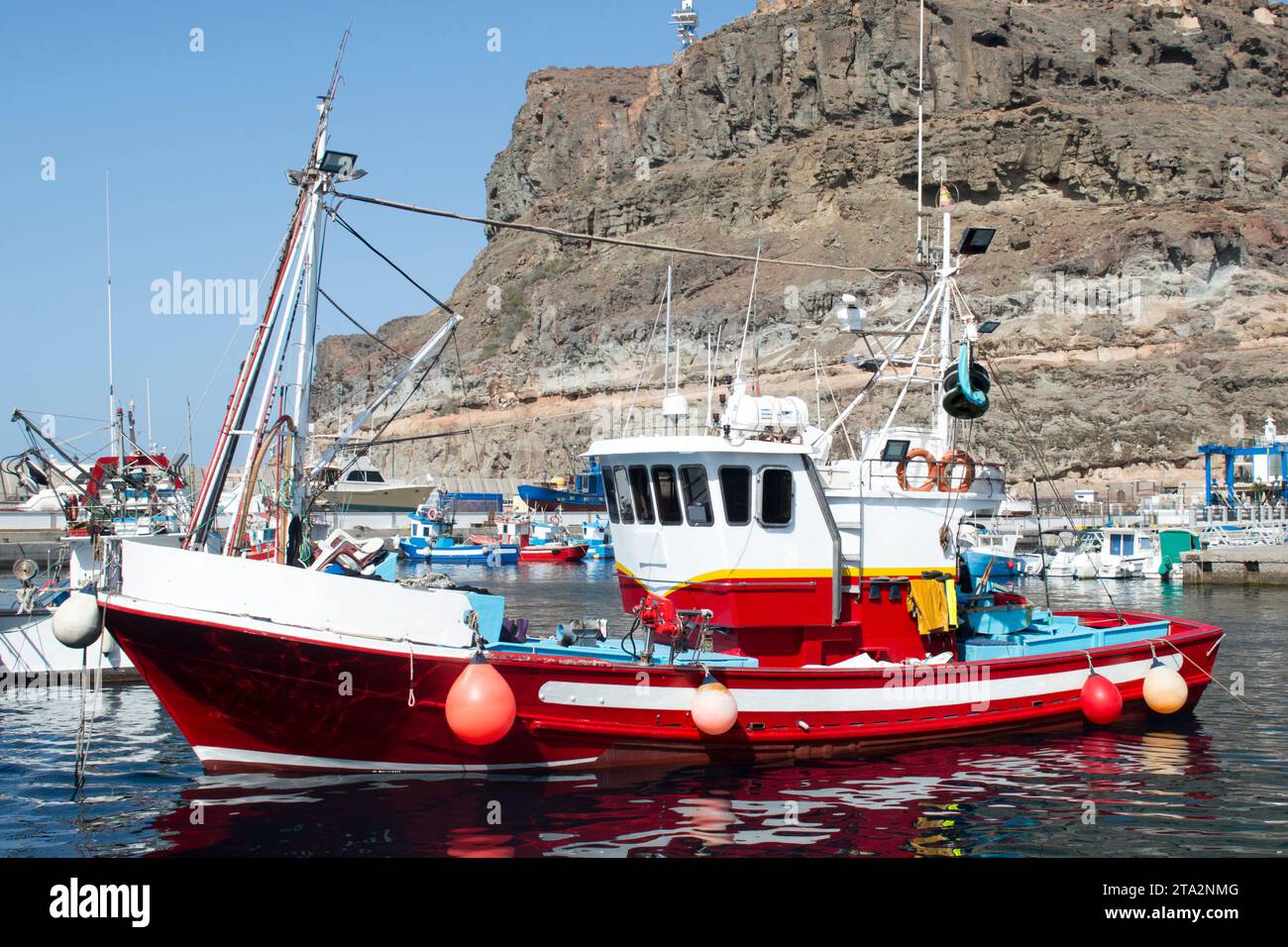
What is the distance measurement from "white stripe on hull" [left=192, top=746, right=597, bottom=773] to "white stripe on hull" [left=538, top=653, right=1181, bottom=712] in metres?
0.87

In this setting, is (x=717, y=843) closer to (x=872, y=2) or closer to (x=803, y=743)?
(x=803, y=743)

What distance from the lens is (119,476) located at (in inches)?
914

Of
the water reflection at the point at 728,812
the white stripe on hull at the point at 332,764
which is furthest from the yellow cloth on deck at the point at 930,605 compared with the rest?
the white stripe on hull at the point at 332,764

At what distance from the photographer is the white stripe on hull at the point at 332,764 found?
1231cm

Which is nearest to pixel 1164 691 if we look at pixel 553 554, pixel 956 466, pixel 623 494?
pixel 956 466

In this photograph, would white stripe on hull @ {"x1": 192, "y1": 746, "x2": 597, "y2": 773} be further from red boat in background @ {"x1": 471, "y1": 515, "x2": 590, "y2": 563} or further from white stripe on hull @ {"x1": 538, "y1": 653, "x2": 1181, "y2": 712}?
red boat in background @ {"x1": 471, "y1": 515, "x2": 590, "y2": 563}

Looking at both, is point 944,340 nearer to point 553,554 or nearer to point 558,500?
point 553,554

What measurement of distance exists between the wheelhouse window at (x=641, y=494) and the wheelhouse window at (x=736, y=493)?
1000 mm

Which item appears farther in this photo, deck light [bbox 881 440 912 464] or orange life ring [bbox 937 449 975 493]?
deck light [bbox 881 440 912 464]

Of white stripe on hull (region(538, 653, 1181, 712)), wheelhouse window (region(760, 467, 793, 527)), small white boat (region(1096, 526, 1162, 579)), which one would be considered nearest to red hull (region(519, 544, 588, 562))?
small white boat (region(1096, 526, 1162, 579))

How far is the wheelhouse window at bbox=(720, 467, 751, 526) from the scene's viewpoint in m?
13.6

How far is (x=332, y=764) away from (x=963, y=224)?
3417 inches

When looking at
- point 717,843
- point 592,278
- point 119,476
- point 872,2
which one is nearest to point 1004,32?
point 872,2
